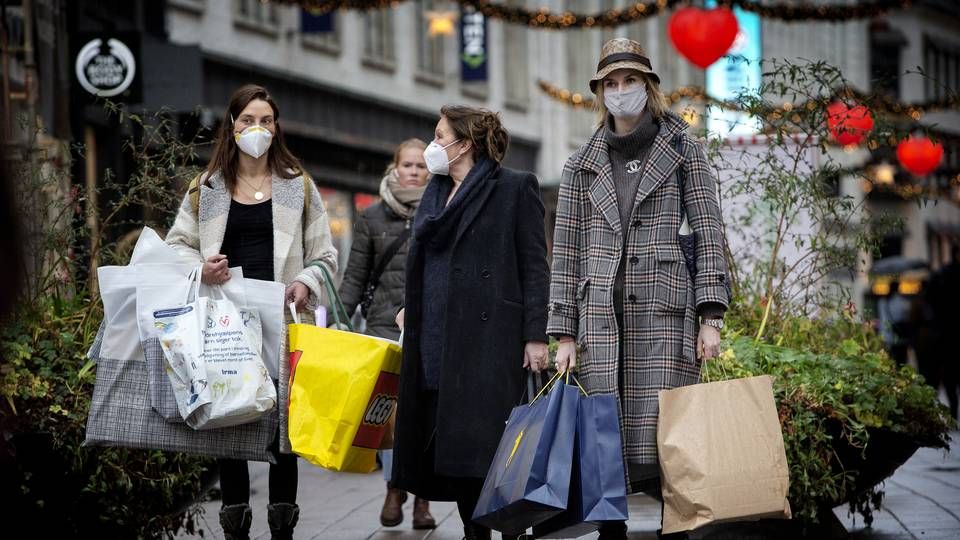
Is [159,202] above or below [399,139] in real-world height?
below

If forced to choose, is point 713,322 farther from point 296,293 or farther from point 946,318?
point 946,318

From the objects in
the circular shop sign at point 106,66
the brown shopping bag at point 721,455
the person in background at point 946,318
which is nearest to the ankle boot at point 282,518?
the brown shopping bag at point 721,455

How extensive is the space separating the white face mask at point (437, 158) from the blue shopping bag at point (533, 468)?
1.20 metres

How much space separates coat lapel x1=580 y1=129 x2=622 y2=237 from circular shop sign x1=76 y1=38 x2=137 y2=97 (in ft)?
25.9

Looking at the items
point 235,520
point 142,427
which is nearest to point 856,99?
point 235,520

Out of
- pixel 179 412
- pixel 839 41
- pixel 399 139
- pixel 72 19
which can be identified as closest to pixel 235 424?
pixel 179 412

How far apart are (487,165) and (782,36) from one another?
55526 millimetres

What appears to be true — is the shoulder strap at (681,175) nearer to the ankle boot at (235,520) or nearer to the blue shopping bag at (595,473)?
the blue shopping bag at (595,473)

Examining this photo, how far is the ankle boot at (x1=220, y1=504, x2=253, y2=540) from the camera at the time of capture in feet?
22.7

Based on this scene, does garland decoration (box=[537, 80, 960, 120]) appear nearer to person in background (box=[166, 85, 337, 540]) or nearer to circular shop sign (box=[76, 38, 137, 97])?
person in background (box=[166, 85, 337, 540])

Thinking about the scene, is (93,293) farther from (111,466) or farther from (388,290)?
(388,290)

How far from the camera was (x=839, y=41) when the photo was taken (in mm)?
64938

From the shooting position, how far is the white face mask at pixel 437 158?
6.86 meters

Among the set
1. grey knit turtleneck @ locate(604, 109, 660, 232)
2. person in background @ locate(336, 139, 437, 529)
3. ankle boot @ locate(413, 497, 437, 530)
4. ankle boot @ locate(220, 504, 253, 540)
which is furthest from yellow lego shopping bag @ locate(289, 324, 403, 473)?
person in background @ locate(336, 139, 437, 529)
